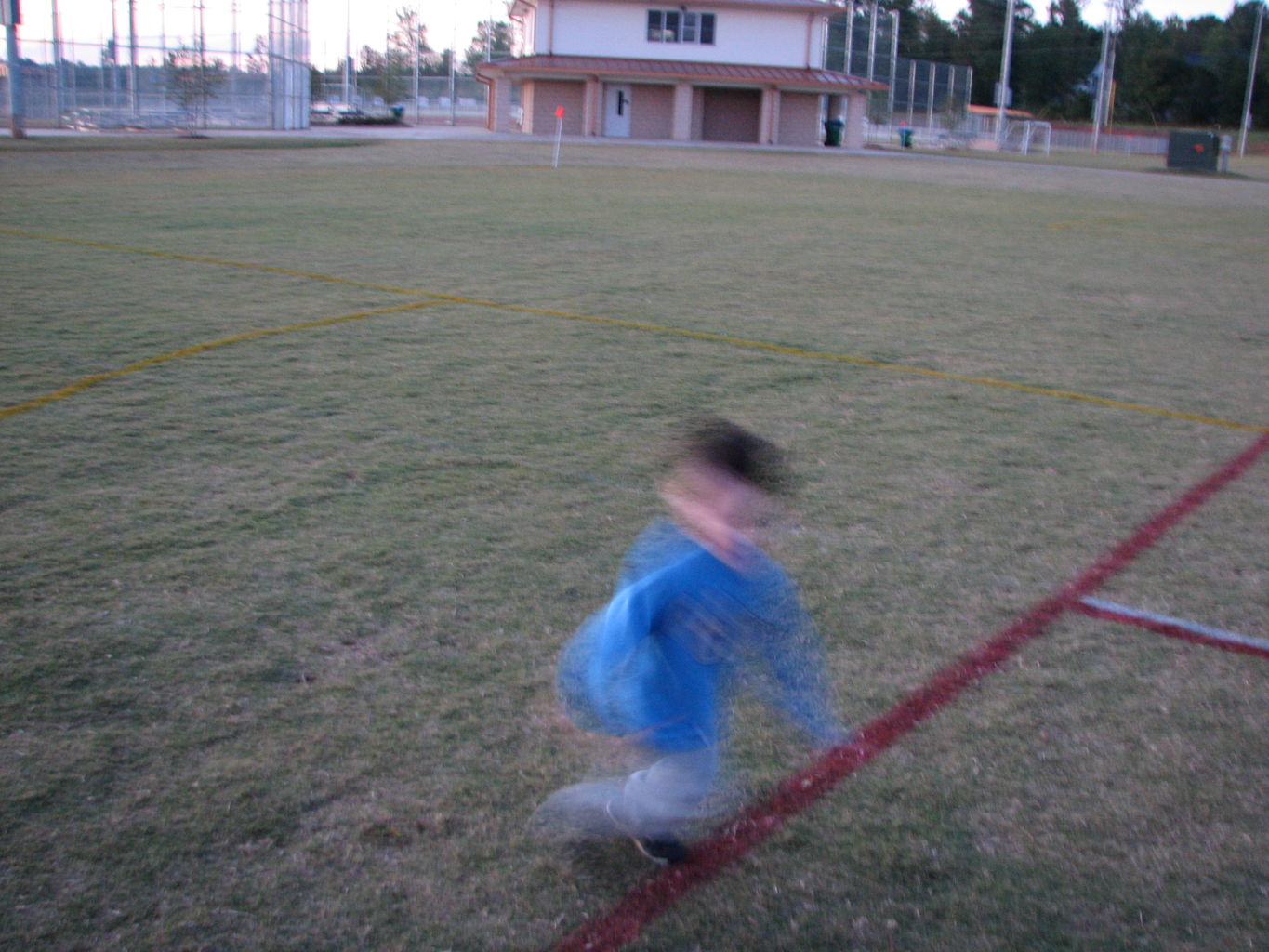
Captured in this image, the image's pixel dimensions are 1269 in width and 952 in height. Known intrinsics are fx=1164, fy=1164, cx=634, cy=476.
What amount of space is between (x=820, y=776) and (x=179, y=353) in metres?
6.01

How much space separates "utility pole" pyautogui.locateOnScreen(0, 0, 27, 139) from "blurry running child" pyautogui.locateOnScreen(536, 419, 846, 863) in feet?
102

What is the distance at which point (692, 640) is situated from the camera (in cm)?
261

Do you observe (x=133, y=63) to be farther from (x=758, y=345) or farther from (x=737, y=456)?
(x=737, y=456)

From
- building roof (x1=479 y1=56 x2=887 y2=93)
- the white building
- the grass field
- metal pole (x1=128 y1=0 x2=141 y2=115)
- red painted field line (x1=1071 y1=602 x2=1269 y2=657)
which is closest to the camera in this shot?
the grass field

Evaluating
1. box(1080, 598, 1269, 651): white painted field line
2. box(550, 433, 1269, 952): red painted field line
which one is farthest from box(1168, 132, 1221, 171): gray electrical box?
box(1080, 598, 1269, 651): white painted field line

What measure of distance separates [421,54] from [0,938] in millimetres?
81467

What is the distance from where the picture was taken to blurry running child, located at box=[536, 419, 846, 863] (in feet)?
8.46

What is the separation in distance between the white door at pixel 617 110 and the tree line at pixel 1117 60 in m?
55.5

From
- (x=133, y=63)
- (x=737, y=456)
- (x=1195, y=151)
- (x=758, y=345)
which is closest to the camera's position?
(x=737, y=456)

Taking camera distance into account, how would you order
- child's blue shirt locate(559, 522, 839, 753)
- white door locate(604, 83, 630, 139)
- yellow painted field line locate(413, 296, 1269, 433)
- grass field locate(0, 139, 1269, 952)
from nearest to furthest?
child's blue shirt locate(559, 522, 839, 753), grass field locate(0, 139, 1269, 952), yellow painted field line locate(413, 296, 1269, 433), white door locate(604, 83, 630, 139)

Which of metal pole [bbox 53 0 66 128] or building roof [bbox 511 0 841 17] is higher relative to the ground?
building roof [bbox 511 0 841 17]

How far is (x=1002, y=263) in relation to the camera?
1471 cm

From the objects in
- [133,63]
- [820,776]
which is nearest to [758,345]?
[820,776]

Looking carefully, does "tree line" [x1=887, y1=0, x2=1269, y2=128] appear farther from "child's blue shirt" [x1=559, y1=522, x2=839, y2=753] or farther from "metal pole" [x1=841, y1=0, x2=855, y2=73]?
"child's blue shirt" [x1=559, y1=522, x2=839, y2=753]
